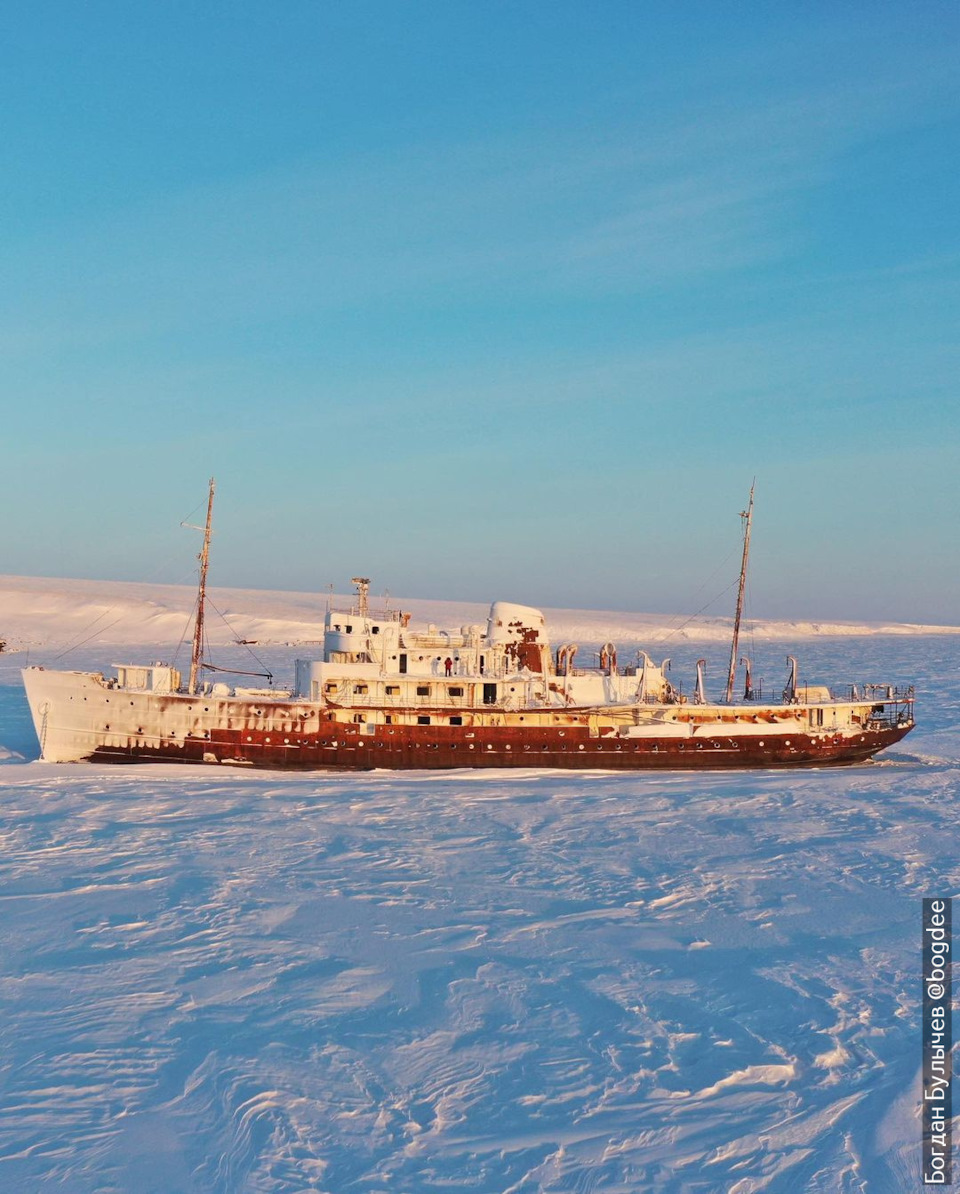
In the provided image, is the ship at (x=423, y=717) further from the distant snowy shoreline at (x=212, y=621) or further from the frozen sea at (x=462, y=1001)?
the distant snowy shoreline at (x=212, y=621)

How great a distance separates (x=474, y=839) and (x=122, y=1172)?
11764 mm

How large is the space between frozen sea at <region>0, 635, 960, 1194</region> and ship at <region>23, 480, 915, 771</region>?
794cm

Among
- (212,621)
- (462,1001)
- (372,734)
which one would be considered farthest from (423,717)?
(212,621)

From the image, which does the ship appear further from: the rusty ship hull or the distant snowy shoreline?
the distant snowy shoreline

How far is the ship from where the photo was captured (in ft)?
96.2

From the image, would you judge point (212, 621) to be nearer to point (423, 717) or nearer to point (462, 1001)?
point (423, 717)

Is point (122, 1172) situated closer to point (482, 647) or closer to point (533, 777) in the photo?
point (533, 777)

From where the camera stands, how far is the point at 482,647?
31734 mm

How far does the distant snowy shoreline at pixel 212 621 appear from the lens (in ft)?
320

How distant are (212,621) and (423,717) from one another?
81.7m

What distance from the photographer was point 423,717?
1180 inches

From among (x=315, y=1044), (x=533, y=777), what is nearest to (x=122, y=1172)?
(x=315, y=1044)

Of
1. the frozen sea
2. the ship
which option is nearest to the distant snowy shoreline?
the ship

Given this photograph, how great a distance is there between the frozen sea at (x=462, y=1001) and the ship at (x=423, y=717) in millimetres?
7940
